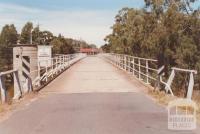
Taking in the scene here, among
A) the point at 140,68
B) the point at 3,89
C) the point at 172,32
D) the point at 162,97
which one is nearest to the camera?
the point at 3,89

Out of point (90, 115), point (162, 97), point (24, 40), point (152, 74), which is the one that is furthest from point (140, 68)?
point (24, 40)

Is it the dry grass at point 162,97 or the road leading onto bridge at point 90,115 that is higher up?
the dry grass at point 162,97

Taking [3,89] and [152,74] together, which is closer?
[3,89]

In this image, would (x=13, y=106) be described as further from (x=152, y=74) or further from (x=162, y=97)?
(x=152, y=74)

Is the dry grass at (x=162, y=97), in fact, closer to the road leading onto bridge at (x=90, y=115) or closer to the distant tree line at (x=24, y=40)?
the road leading onto bridge at (x=90, y=115)

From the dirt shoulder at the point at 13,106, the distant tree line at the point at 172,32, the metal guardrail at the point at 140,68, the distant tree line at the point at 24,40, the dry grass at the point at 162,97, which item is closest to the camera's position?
the dirt shoulder at the point at 13,106

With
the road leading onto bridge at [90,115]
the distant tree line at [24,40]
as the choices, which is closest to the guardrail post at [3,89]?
the road leading onto bridge at [90,115]

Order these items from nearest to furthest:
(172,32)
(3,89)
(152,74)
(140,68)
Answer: (3,89), (140,68), (152,74), (172,32)

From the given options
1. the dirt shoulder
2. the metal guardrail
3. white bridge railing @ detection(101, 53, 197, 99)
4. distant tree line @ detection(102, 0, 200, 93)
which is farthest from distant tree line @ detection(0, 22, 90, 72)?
the dirt shoulder

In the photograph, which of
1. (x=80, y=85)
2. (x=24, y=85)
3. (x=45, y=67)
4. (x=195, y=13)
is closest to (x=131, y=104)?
(x=24, y=85)

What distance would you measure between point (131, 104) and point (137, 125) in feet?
13.2

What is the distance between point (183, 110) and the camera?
42.7 feet

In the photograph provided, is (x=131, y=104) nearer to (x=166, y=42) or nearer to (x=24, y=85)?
(x=24, y=85)

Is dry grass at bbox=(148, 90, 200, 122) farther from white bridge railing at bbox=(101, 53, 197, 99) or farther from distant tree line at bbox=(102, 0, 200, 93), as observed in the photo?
distant tree line at bbox=(102, 0, 200, 93)
